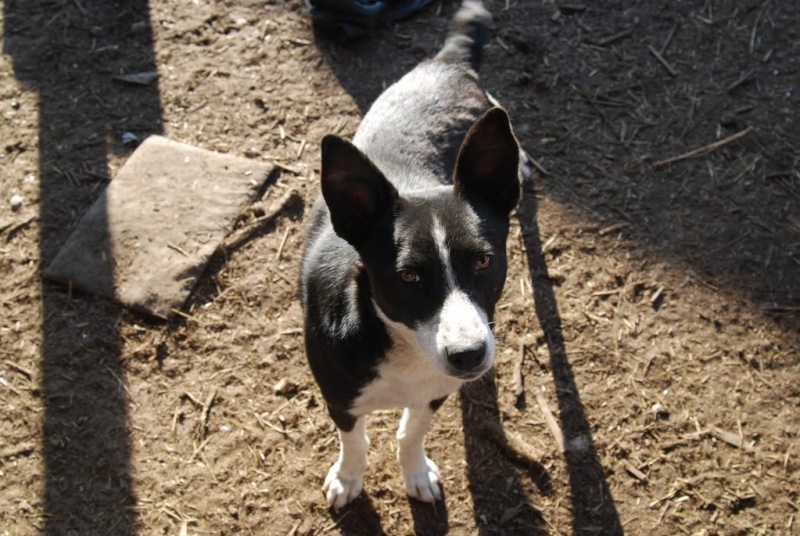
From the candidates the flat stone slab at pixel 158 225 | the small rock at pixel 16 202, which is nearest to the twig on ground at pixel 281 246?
the flat stone slab at pixel 158 225

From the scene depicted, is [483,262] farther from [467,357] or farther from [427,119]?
[427,119]

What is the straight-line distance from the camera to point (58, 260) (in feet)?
14.5

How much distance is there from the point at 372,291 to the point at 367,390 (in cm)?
46

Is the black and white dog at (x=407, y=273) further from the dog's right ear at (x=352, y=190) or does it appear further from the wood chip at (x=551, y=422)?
the wood chip at (x=551, y=422)

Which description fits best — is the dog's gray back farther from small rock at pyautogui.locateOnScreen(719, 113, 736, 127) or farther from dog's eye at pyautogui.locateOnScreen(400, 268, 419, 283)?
small rock at pyautogui.locateOnScreen(719, 113, 736, 127)

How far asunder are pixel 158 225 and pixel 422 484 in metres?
2.26

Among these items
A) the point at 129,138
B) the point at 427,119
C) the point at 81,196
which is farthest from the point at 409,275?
the point at 129,138

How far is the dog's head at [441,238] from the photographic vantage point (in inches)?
105

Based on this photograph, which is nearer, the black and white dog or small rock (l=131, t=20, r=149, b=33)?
the black and white dog

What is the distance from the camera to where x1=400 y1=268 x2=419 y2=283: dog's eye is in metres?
2.70

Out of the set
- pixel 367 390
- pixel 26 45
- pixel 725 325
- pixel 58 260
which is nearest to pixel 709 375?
pixel 725 325

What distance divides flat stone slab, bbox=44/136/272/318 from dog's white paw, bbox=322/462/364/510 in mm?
1404

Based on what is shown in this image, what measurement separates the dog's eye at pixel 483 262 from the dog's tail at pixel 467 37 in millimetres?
1880

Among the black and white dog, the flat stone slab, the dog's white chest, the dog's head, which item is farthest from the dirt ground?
the dog's head
